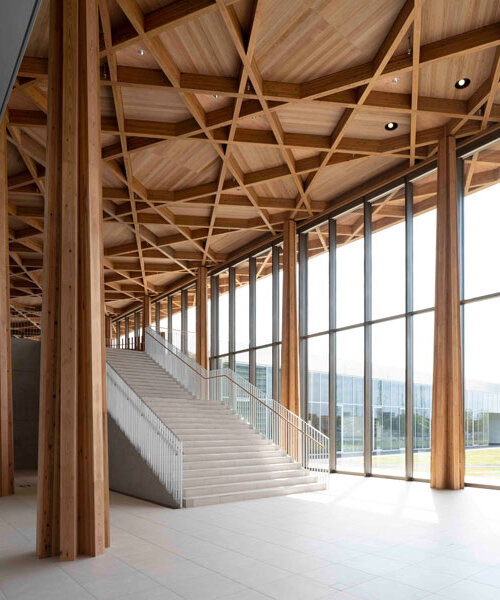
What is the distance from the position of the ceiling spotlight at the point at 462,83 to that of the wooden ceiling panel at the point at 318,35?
79.3 inches

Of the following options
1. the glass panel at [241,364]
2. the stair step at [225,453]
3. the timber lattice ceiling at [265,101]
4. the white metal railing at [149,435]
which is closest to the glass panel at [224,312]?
the glass panel at [241,364]

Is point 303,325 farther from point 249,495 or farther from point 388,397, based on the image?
point 249,495

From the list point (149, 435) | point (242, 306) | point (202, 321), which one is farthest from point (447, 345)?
point (202, 321)

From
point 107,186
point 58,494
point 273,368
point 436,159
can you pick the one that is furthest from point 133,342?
point 58,494

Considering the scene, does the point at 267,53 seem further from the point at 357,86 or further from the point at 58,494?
the point at 58,494

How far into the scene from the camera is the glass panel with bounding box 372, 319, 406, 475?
46.1ft

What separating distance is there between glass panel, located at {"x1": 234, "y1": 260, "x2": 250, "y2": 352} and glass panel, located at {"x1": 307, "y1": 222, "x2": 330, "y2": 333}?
423 cm

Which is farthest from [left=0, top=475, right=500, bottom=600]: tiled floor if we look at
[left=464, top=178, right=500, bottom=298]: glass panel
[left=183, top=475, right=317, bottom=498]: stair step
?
[left=464, top=178, right=500, bottom=298]: glass panel

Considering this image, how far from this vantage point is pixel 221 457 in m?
12.6

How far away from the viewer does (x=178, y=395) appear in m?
17.7

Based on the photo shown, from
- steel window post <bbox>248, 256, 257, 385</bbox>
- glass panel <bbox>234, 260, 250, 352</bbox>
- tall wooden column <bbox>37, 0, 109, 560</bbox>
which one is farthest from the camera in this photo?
glass panel <bbox>234, 260, 250, 352</bbox>

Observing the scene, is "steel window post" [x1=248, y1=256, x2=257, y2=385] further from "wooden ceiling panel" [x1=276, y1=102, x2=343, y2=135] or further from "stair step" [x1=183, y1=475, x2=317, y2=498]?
"wooden ceiling panel" [x1=276, y1=102, x2=343, y2=135]

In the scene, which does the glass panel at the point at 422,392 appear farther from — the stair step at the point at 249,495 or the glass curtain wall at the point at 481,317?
the stair step at the point at 249,495

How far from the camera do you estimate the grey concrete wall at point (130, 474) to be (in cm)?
1058
